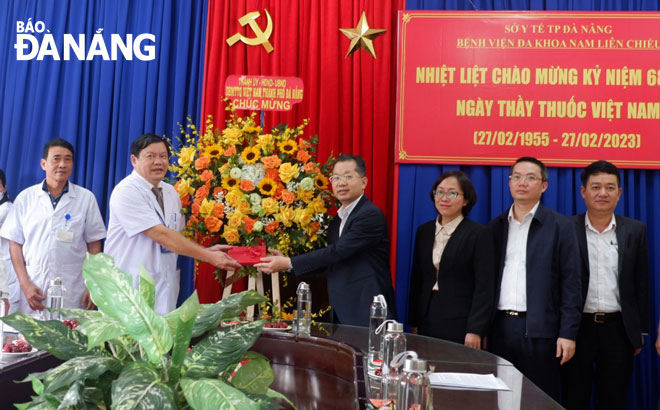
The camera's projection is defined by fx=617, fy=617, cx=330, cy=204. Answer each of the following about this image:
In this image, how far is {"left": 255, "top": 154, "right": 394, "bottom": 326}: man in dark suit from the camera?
2.92 metres

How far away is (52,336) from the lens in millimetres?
791

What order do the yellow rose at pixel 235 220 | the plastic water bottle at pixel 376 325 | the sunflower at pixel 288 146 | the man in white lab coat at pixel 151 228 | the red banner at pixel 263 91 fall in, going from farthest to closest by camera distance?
1. the red banner at pixel 263 91
2. the sunflower at pixel 288 146
3. the man in white lab coat at pixel 151 228
4. the yellow rose at pixel 235 220
5. the plastic water bottle at pixel 376 325

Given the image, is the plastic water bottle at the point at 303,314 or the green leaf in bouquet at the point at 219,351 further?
the plastic water bottle at the point at 303,314

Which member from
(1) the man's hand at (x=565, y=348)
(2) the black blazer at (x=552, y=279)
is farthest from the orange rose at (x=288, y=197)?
(1) the man's hand at (x=565, y=348)

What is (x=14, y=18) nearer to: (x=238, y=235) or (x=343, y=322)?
(x=238, y=235)

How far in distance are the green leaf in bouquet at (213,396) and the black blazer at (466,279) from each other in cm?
226

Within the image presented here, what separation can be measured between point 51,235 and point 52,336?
9.56 feet

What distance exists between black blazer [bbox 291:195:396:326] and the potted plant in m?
2.10

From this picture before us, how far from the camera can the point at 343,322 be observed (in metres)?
2.93

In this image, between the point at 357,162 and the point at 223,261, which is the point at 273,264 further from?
the point at 357,162

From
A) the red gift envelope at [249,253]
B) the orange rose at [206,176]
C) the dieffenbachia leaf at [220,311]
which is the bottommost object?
the dieffenbachia leaf at [220,311]

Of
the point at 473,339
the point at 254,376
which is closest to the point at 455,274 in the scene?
the point at 473,339

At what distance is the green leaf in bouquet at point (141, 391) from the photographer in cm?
66

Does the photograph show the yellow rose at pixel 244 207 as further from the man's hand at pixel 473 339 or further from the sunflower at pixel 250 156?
the man's hand at pixel 473 339
